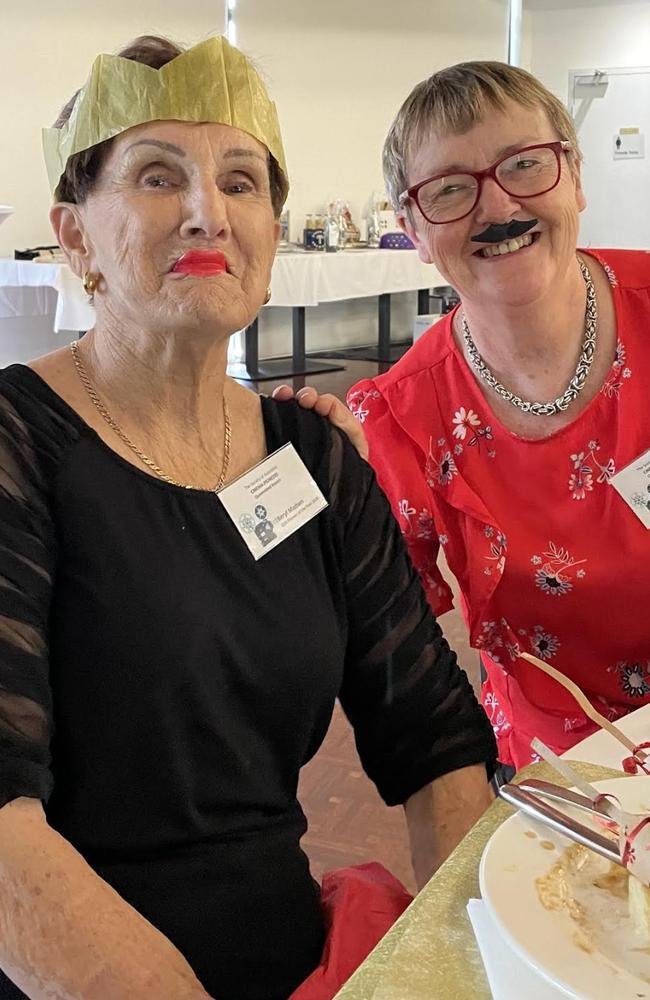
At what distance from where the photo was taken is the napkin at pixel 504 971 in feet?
2.44

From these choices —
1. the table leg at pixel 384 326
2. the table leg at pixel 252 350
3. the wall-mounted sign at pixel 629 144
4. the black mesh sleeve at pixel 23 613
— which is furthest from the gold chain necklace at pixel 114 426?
the wall-mounted sign at pixel 629 144

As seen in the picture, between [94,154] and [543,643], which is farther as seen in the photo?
[543,643]

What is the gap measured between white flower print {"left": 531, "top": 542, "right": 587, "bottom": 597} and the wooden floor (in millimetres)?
1004

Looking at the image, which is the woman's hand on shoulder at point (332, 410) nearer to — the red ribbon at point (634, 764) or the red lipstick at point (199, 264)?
the red lipstick at point (199, 264)

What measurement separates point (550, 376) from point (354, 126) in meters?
8.77

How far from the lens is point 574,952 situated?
2.48 feet

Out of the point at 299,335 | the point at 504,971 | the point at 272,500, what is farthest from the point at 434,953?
the point at 299,335

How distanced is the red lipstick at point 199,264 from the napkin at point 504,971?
0.78 metres

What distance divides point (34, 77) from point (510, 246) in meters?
6.80

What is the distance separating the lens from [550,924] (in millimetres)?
786

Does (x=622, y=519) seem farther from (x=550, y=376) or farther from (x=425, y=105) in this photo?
(x=425, y=105)

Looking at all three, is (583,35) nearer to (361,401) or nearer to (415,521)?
(361,401)

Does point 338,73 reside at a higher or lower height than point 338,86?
higher

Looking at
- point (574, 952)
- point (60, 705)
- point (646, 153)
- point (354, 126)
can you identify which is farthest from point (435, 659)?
point (646, 153)
